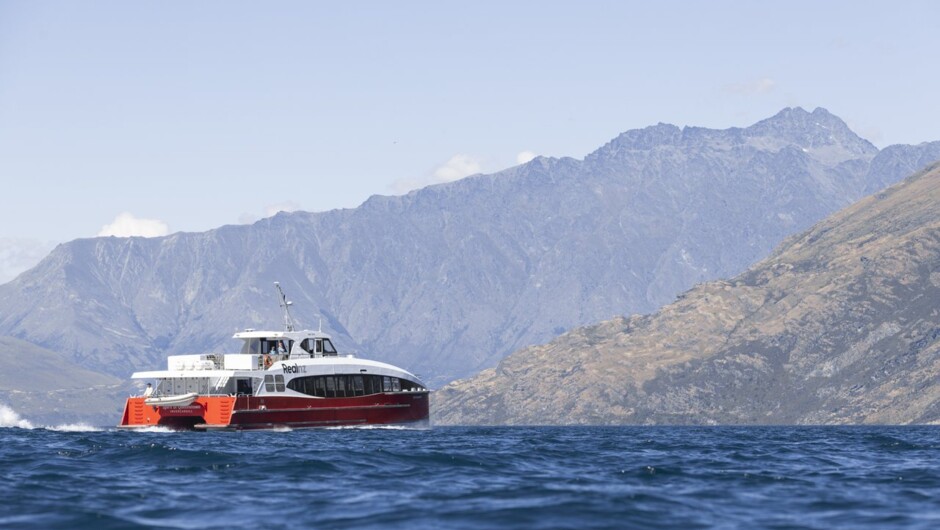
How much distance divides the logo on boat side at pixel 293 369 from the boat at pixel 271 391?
0.09 meters

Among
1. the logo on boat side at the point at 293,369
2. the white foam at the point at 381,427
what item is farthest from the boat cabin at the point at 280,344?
the white foam at the point at 381,427

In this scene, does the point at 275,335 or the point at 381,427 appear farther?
the point at 381,427

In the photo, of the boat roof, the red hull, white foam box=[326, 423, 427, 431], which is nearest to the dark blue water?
the red hull

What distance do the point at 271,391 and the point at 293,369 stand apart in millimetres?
2995

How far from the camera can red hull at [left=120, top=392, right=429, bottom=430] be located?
396 feet

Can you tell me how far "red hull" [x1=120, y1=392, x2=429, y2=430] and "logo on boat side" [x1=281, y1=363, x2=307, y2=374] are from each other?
244 cm

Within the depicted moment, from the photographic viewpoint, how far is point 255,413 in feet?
399

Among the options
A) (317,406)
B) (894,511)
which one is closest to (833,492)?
(894,511)

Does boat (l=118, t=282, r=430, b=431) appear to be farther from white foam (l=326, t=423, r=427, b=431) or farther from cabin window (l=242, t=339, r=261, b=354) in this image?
white foam (l=326, t=423, r=427, b=431)

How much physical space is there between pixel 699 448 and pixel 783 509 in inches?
1632

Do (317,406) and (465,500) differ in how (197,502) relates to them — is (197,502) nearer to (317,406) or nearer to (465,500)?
(465,500)

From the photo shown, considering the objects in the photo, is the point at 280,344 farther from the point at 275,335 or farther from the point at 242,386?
the point at 242,386

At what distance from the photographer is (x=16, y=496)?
1972 inches

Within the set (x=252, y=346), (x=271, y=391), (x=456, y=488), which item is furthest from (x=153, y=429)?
(x=456, y=488)
